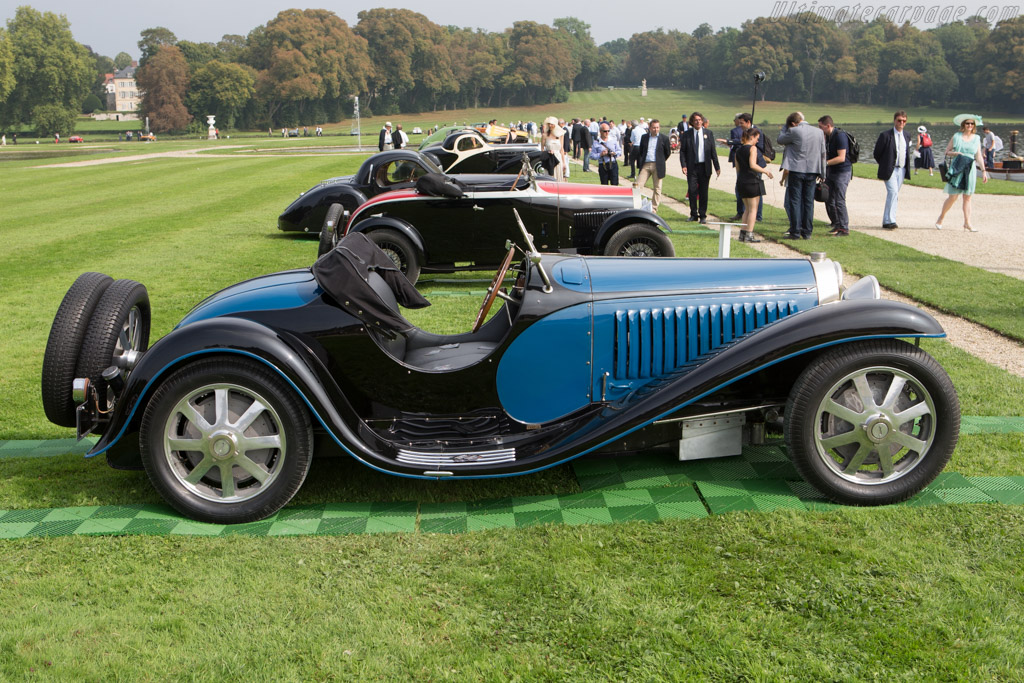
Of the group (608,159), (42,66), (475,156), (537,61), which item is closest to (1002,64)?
(537,61)

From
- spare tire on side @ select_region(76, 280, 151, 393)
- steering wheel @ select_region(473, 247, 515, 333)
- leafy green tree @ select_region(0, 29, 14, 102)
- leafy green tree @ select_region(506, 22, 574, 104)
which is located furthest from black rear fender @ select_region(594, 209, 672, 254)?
leafy green tree @ select_region(506, 22, 574, 104)

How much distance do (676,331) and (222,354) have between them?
2565 mm

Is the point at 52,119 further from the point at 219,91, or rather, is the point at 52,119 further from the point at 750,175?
the point at 750,175

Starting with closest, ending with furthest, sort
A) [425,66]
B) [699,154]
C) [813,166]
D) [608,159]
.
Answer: [813,166]
[699,154]
[608,159]
[425,66]

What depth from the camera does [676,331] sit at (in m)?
4.79

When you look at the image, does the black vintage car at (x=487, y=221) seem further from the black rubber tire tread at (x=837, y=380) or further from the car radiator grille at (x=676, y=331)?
the black rubber tire tread at (x=837, y=380)

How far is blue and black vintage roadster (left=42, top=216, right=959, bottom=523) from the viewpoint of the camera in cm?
438

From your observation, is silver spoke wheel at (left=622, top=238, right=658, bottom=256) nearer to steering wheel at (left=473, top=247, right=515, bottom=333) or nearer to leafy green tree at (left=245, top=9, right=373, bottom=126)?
steering wheel at (left=473, top=247, right=515, bottom=333)

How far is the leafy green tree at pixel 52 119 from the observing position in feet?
339

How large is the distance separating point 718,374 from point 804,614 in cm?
135

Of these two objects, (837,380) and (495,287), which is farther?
(495,287)

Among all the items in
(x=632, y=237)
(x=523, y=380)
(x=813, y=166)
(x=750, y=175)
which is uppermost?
(x=813, y=166)

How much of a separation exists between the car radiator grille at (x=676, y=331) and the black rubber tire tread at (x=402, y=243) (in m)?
6.28

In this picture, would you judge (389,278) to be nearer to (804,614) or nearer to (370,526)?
(370,526)
